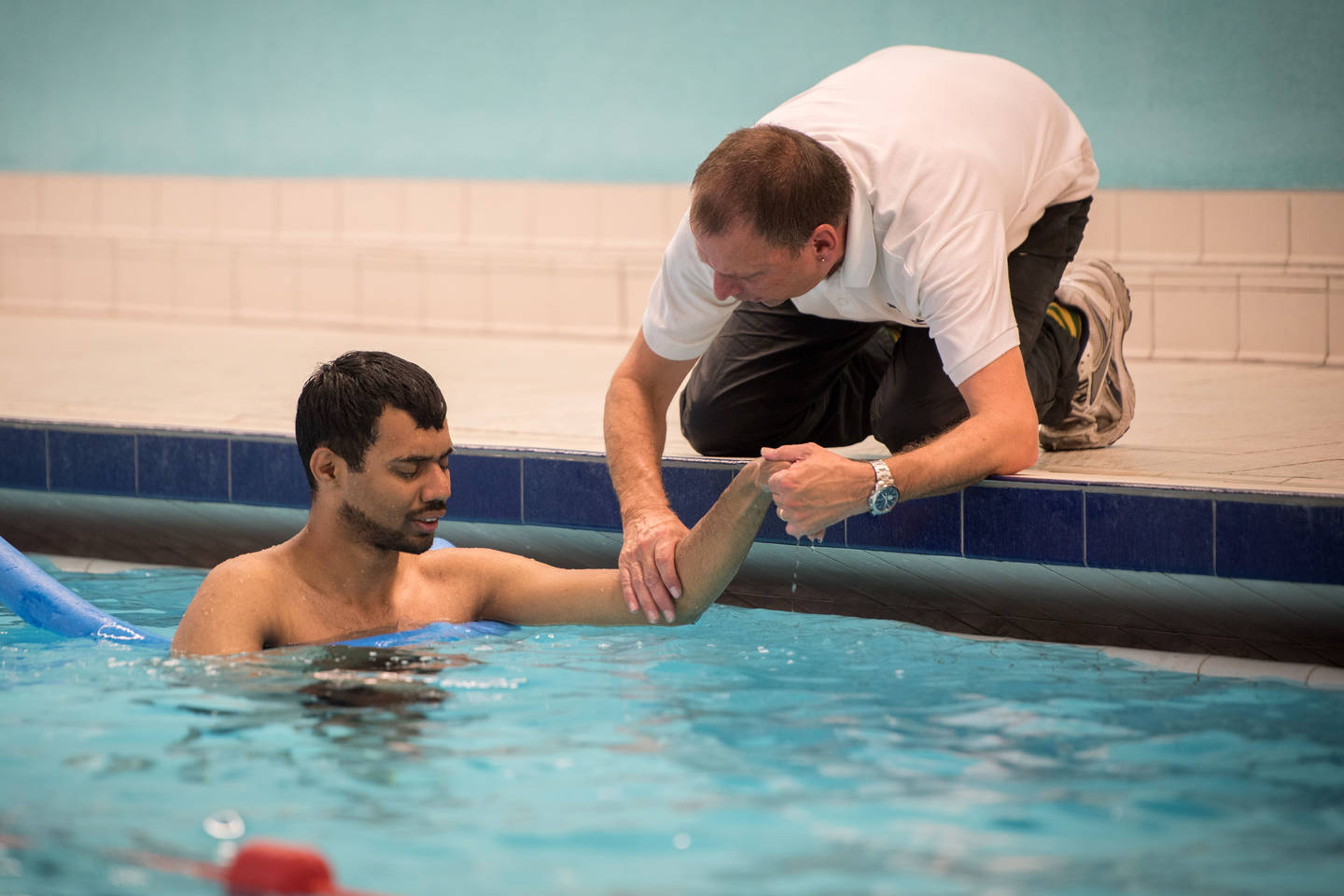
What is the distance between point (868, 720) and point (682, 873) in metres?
0.80

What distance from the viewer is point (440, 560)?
3.30 meters

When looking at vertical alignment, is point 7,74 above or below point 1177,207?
above

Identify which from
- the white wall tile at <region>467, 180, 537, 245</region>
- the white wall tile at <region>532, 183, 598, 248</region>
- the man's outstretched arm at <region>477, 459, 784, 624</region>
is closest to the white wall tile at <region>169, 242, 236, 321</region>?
the white wall tile at <region>467, 180, 537, 245</region>

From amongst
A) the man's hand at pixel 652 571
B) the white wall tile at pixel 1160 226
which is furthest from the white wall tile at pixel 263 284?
the man's hand at pixel 652 571

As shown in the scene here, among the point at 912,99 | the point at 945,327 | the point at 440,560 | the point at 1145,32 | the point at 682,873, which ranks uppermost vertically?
the point at 1145,32

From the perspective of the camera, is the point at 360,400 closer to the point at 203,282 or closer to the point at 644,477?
the point at 644,477

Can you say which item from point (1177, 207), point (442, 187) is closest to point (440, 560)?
point (1177, 207)

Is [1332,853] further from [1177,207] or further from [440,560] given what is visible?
[1177,207]

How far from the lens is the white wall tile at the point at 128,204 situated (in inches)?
336

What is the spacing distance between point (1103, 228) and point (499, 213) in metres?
2.90

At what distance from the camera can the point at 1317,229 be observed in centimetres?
631

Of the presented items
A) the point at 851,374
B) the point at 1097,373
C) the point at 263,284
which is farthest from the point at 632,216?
the point at 1097,373

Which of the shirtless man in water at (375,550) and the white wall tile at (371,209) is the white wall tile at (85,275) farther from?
the shirtless man in water at (375,550)

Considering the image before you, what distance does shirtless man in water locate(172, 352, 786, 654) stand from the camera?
9.36 feet
